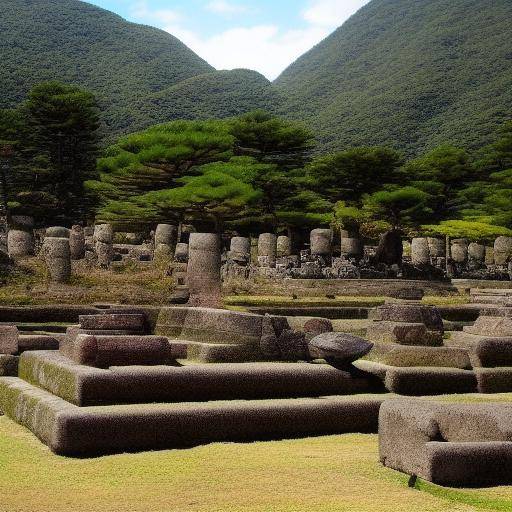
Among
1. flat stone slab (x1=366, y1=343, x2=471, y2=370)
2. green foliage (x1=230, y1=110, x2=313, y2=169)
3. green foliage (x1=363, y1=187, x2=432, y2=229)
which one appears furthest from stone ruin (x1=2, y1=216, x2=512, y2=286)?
flat stone slab (x1=366, y1=343, x2=471, y2=370)

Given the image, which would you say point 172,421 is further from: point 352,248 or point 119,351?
point 352,248

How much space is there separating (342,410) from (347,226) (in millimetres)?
34940

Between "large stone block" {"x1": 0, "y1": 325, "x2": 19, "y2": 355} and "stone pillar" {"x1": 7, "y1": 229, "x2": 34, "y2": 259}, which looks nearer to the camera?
"large stone block" {"x1": 0, "y1": 325, "x2": 19, "y2": 355}

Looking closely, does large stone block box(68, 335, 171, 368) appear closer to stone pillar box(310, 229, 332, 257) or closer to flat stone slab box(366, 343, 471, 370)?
flat stone slab box(366, 343, 471, 370)

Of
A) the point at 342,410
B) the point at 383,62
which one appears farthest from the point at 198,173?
the point at 383,62

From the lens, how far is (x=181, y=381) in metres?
7.68

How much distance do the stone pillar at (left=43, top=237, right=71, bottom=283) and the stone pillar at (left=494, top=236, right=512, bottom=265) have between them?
2477cm

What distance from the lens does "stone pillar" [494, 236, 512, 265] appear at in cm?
4028

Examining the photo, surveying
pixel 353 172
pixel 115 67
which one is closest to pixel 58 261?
pixel 353 172

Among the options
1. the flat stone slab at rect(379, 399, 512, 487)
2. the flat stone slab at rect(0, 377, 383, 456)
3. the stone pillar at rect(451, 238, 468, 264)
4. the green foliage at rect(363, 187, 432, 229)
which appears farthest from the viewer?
the green foliage at rect(363, 187, 432, 229)

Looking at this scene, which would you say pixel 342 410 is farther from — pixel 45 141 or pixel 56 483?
pixel 45 141

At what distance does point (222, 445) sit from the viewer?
Result: 6.94 meters

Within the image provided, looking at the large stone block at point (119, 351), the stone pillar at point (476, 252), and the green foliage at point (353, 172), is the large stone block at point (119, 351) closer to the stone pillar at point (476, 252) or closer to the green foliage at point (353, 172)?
the stone pillar at point (476, 252)

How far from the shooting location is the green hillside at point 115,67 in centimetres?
8519
